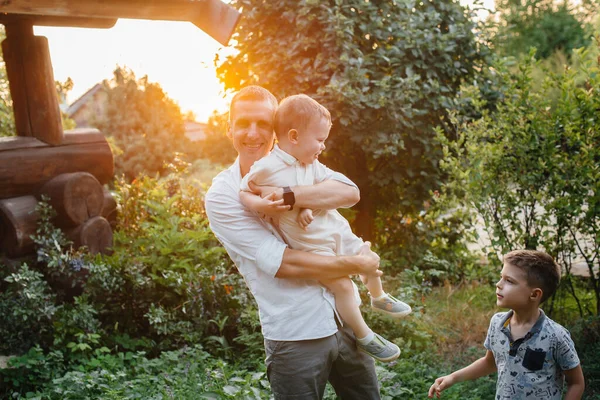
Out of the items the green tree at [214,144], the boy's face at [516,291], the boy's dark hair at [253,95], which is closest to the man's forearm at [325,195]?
the boy's dark hair at [253,95]

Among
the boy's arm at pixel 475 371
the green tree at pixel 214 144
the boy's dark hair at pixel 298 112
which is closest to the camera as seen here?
the boy's dark hair at pixel 298 112

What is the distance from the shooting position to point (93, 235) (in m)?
6.09

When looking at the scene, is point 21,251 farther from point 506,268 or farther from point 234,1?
point 506,268

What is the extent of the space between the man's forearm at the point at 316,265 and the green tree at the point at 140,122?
54.3ft

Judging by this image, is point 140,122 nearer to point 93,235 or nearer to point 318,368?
point 93,235

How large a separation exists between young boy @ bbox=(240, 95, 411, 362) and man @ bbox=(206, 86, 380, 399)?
0.18ft

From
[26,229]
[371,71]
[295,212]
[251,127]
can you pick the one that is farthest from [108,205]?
[295,212]

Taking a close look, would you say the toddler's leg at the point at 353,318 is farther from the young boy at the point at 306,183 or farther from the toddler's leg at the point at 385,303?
the toddler's leg at the point at 385,303

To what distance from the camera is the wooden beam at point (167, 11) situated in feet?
17.5

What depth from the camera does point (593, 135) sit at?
4.41 metres

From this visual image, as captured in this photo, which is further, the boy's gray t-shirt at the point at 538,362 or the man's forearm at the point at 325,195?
the boy's gray t-shirt at the point at 538,362

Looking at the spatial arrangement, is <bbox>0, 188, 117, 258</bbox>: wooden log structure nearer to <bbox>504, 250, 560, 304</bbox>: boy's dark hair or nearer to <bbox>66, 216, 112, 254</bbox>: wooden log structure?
<bbox>66, 216, 112, 254</bbox>: wooden log structure

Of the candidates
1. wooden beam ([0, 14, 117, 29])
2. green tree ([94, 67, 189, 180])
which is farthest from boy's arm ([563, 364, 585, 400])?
green tree ([94, 67, 189, 180])

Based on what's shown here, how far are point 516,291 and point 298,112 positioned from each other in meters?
1.16
